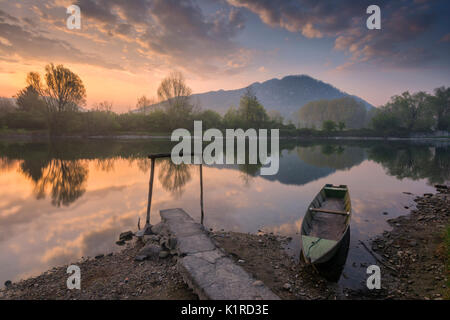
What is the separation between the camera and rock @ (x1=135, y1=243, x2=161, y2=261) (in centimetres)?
758

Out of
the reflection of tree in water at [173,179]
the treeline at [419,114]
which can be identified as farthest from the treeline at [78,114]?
the treeline at [419,114]

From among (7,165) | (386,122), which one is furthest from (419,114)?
(7,165)

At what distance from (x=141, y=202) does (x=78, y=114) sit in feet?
218

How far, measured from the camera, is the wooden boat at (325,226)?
661 centimetres

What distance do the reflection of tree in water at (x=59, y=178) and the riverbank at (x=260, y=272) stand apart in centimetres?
892

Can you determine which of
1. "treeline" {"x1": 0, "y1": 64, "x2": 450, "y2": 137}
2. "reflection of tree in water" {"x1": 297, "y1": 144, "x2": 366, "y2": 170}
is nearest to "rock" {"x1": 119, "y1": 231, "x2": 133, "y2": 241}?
"reflection of tree in water" {"x1": 297, "y1": 144, "x2": 366, "y2": 170}

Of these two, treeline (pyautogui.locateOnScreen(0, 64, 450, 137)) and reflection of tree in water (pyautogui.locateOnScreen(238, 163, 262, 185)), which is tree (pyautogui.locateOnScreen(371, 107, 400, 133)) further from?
reflection of tree in water (pyautogui.locateOnScreen(238, 163, 262, 185))

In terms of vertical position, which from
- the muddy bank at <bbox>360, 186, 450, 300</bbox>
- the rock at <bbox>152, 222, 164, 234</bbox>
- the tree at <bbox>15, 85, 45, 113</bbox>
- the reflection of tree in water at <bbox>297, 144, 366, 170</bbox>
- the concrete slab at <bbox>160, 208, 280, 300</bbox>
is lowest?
the muddy bank at <bbox>360, 186, 450, 300</bbox>

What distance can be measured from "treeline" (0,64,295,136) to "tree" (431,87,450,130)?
84.9 meters

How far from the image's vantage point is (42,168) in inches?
935

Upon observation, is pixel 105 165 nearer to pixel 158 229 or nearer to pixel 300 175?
pixel 158 229
